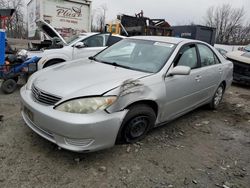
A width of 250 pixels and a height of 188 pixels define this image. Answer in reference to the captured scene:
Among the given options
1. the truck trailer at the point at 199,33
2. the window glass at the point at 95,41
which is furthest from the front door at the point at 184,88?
the truck trailer at the point at 199,33

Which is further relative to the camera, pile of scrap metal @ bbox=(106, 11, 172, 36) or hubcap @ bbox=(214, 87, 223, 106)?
pile of scrap metal @ bbox=(106, 11, 172, 36)

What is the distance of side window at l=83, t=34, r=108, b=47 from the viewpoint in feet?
22.9

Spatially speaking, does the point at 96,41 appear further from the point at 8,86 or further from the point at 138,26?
the point at 138,26

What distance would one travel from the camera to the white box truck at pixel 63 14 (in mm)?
10812

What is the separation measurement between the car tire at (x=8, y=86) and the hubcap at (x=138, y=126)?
140 inches

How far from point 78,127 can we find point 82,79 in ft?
2.42

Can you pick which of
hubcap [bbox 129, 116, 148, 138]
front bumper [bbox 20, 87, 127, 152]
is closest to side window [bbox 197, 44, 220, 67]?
hubcap [bbox 129, 116, 148, 138]

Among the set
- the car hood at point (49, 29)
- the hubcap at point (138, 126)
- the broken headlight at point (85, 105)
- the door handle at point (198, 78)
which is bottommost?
the hubcap at point (138, 126)

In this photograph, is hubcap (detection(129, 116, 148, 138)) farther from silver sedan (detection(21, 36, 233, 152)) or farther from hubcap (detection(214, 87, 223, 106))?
hubcap (detection(214, 87, 223, 106))

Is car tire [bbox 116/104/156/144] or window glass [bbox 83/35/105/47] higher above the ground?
window glass [bbox 83/35/105/47]

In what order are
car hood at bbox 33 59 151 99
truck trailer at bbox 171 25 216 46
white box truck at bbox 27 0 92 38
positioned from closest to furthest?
car hood at bbox 33 59 151 99
white box truck at bbox 27 0 92 38
truck trailer at bbox 171 25 216 46

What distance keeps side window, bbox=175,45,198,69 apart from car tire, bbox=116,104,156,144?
3.17ft

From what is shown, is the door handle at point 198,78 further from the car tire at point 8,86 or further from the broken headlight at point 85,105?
the car tire at point 8,86

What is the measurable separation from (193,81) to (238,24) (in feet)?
167
